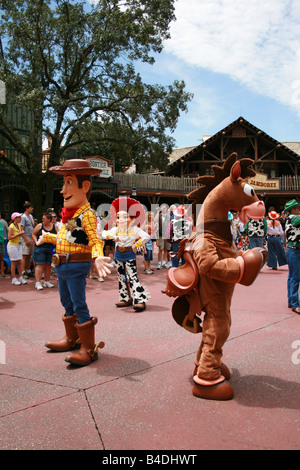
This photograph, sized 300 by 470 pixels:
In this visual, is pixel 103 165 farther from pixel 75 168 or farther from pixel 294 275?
pixel 75 168

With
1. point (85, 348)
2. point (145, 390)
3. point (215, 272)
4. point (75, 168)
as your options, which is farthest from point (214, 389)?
point (75, 168)

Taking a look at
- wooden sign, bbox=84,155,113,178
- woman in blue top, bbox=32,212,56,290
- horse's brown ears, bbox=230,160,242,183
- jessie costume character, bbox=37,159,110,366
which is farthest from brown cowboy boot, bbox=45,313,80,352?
wooden sign, bbox=84,155,113,178

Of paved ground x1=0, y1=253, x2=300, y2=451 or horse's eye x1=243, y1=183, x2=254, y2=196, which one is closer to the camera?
paved ground x1=0, y1=253, x2=300, y2=451

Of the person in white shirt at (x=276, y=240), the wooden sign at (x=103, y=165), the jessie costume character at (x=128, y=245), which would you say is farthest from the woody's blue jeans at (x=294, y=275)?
the wooden sign at (x=103, y=165)

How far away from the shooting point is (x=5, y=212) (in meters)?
17.0

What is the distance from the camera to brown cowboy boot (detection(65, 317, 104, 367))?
3.83 metres

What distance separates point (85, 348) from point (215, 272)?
1.60m

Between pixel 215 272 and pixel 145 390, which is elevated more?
pixel 215 272

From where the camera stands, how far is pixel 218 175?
3.60 m

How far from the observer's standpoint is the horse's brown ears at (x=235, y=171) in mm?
3269

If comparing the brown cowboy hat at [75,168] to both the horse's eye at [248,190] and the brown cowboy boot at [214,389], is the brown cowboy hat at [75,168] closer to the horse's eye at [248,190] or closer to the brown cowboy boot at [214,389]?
the horse's eye at [248,190]

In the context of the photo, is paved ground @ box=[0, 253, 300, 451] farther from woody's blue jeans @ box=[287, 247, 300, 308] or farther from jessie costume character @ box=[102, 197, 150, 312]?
jessie costume character @ box=[102, 197, 150, 312]

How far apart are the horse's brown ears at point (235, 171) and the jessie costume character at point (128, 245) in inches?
124
